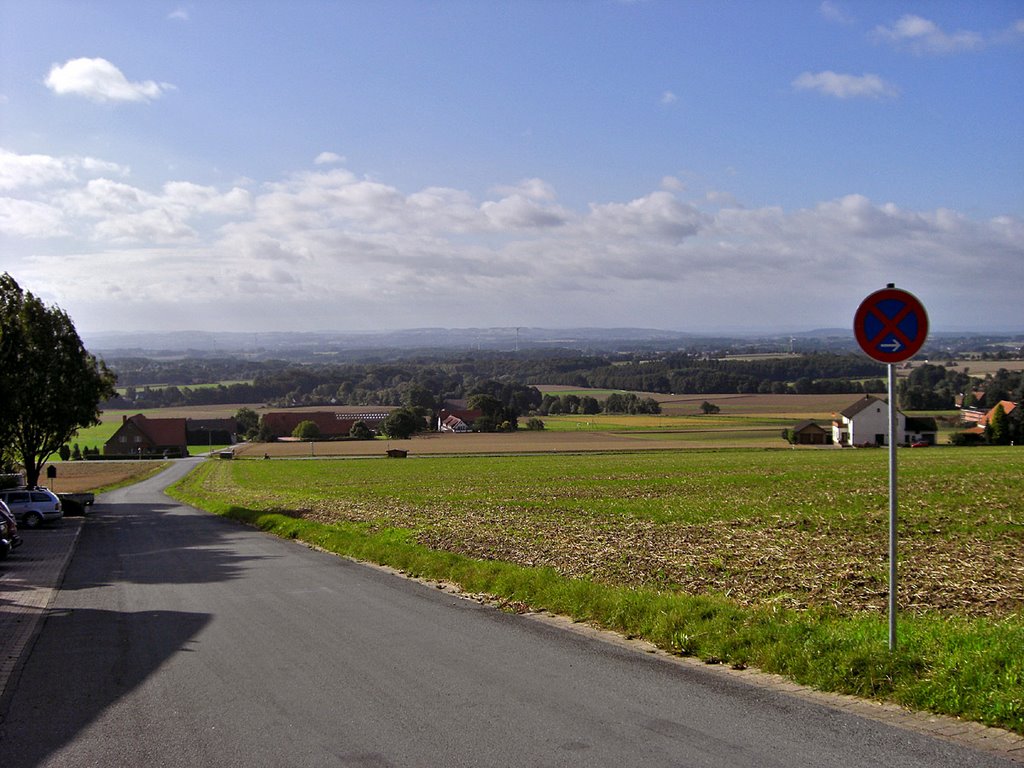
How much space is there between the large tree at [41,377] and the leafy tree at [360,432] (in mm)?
62551

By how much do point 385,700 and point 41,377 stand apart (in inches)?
1599

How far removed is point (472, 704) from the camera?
303 inches

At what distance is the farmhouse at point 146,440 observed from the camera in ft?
348

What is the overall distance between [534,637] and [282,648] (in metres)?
2.78

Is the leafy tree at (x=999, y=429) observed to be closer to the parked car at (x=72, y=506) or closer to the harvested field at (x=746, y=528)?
the harvested field at (x=746, y=528)

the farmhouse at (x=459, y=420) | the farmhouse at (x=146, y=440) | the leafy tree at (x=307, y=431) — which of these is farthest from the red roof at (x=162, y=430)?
the farmhouse at (x=459, y=420)

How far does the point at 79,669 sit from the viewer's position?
31.6 feet

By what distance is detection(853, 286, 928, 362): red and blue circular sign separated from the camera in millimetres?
7992

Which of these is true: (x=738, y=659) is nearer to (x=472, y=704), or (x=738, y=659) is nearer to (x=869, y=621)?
(x=869, y=621)

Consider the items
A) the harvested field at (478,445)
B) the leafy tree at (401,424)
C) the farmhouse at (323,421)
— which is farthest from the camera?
the farmhouse at (323,421)

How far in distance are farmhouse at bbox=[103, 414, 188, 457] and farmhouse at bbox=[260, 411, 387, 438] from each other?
39.5 ft

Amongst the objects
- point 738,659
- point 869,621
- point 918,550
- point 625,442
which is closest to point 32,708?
point 738,659

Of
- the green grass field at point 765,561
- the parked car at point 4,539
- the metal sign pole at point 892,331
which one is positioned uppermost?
the metal sign pole at point 892,331

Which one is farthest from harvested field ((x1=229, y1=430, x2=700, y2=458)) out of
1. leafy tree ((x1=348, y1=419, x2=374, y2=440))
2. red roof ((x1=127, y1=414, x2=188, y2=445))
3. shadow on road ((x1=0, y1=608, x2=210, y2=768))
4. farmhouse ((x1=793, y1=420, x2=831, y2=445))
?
shadow on road ((x1=0, y1=608, x2=210, y2=768))
